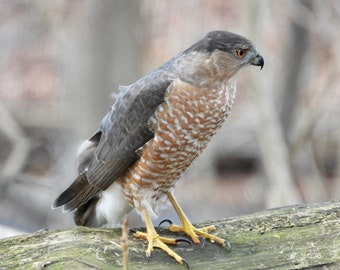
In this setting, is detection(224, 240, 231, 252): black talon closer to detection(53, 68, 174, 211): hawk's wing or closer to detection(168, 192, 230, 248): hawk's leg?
detection(168, 192, 230, 248): hawk's leg

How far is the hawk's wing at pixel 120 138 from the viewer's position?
4.82m

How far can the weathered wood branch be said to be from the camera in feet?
13.0

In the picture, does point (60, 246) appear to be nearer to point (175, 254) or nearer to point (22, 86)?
point (175, 254)

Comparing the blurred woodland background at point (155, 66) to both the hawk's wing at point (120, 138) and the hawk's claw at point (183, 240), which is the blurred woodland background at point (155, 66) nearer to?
the hawk's wing at point (120, 138)

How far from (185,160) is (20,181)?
17.9 feet

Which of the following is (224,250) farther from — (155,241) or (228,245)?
(155,241)

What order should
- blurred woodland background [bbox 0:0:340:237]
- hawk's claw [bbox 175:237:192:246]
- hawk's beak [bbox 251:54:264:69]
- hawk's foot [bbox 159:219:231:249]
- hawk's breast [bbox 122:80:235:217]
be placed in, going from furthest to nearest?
blurred woodland background [bbox 0:0:340:237] → hawk's beak [bbox 251:54:264:69] → hawk's breast [bbox 122:80:235:217] → hawk's claw [bbox 175:237:192:246] → hawk's foot [bbox 159:219:231:249]

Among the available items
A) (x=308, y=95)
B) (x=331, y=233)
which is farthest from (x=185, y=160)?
(x=308, y=95)

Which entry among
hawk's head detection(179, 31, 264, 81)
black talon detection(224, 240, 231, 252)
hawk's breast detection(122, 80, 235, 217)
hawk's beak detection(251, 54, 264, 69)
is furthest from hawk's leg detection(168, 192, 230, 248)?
hawk's beak detection(251, 54, 264, 69)

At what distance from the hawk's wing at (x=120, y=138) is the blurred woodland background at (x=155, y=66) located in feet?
5.25

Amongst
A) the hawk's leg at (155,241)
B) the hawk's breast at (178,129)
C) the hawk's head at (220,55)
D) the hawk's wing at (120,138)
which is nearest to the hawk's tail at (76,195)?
the hawk's wing at (120,138)

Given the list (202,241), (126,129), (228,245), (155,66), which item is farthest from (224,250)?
(155,66)

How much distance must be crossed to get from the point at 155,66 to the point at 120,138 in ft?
22.3

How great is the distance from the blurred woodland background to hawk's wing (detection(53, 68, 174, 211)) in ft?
5.25
